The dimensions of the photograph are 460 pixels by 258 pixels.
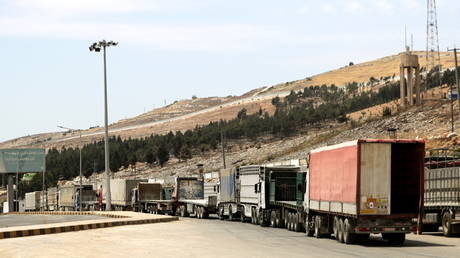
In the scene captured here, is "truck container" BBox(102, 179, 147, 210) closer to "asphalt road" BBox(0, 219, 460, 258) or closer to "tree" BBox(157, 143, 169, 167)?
"asphalt road" BBox(0, 219, 460, 258)

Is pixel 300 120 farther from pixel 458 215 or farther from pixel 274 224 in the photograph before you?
pixel 458 215

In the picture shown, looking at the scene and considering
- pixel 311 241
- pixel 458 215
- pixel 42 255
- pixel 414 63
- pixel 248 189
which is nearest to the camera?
pixel 42 255

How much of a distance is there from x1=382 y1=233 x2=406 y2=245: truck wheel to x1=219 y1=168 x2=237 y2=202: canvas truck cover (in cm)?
2283

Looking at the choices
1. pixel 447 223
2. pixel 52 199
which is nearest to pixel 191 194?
pixel 447 223

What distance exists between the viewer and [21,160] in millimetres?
110500

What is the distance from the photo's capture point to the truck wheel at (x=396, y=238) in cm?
2678

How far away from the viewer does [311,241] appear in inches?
1111

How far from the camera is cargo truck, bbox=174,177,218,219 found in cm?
5903

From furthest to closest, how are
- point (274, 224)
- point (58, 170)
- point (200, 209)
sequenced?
1. point (58, 170)
2. point (200, 209)
3. point (274, 224)

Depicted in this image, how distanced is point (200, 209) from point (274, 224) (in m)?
17.8

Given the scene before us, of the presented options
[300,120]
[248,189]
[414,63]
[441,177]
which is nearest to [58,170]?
[300,120]

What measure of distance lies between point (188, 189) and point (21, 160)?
5312cm

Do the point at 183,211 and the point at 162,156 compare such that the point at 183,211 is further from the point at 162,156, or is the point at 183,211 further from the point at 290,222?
the point at 162,156

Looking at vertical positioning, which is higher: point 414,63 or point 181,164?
point 414,63
